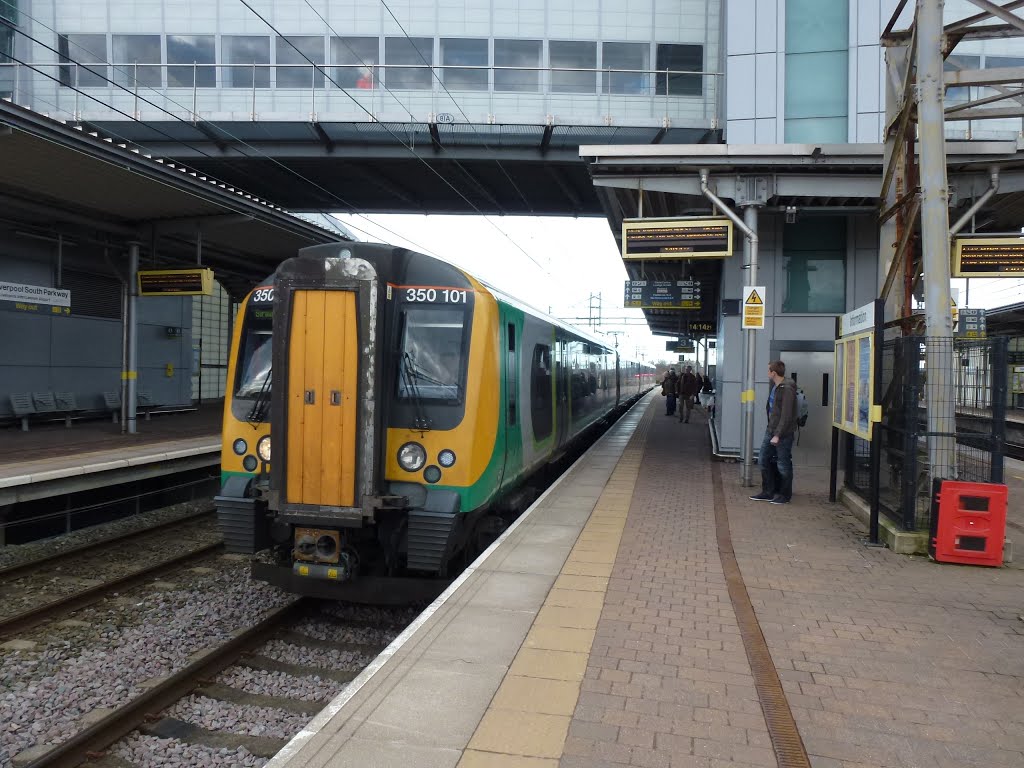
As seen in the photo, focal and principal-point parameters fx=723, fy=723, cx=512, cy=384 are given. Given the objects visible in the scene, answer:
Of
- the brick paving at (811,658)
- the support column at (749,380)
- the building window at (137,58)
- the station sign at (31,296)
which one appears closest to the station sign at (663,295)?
the support column at (749,380)

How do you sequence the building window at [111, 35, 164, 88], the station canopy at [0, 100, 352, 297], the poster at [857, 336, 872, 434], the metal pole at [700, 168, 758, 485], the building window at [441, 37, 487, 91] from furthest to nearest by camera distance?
the building window at [111, 35, 164, 88], the building window at [441, 37, 487, 91], the metal pole at [700, 168, 758, 485], the station canopy at [0, 100, 352, 297], the poster at [857, 336, 872, 434]

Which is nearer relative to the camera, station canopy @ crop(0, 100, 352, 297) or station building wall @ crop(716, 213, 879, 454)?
station canopy @ crop(0, 100, 352, 297)

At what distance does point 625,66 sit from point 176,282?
1374cm

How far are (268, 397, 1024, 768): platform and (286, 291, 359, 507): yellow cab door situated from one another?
1.19 m

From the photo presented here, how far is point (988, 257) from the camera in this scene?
35.4ft

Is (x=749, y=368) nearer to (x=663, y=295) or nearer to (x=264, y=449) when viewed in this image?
(x=663, y=295)

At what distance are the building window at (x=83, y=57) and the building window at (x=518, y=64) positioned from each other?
37.3 feet

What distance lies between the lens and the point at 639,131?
20188 millimetres

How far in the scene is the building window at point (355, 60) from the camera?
67.2ft

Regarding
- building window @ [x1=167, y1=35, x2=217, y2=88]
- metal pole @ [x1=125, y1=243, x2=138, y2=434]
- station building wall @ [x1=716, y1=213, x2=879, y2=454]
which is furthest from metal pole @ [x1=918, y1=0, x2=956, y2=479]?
building window @ [x1=167, y1=35, x2=217, y2=88]

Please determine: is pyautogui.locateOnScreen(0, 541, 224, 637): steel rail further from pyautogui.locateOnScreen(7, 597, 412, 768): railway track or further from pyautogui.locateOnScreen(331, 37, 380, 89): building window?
pyautogui.locateOnScreen(331, 37, 380, 89): building window

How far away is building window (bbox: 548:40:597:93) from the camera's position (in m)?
20.4

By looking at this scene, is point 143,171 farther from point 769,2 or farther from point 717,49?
point 717,49

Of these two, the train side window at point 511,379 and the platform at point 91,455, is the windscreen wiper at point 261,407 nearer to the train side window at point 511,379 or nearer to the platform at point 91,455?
the train side window at point 511,379
